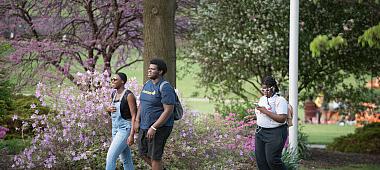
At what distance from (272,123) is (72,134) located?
3132 mm

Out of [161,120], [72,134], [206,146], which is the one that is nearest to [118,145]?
[161,120]

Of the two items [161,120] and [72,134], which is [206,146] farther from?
[161,120]

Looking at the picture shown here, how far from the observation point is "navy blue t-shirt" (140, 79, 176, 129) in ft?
34.0

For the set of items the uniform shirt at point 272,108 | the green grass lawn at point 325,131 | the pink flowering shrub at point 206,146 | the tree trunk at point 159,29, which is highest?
the tree trunk at point 159,29

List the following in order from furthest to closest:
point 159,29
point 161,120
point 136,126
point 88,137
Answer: point 159,29 < point 88,137 < point 136,126 < point 161,120

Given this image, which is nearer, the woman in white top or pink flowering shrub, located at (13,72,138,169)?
the woman in white top

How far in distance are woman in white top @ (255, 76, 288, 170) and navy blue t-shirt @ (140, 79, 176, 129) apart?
4.57ft

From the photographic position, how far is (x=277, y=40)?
20.3 metres

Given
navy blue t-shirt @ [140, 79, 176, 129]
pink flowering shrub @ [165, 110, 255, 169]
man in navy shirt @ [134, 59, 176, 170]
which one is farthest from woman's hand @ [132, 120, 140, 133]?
pink flowering shrub @ [165, 110, 255, 169]

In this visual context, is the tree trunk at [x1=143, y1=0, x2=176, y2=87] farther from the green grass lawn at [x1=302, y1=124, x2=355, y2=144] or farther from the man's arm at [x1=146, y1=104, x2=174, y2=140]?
the green grass lawn at [x1=302, y1=124, x2=355, y2=144]

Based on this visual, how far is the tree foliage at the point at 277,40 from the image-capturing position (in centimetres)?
2042

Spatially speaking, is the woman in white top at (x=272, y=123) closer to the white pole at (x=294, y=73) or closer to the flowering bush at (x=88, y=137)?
the flowering bush at (x=88, y=137)

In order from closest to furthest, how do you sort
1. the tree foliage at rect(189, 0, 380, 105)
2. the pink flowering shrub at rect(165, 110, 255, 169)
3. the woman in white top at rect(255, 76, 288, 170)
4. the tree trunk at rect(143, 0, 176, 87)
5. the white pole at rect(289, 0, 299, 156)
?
1. the woman in white top at rect(255, 76, 288, 170)
2. the pink flowering shrub at rect(165, 110, 255, 169)
3. the white pole at rect(289, 0, 299, 156)
4. the tree trunk at rect(143, 0, 176, 87)
5. the tree foliage at rect(189, 0, 380, 105)

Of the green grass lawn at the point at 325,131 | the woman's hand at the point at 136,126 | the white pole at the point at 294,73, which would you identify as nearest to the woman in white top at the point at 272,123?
the woman's hand at the point at 136,126
